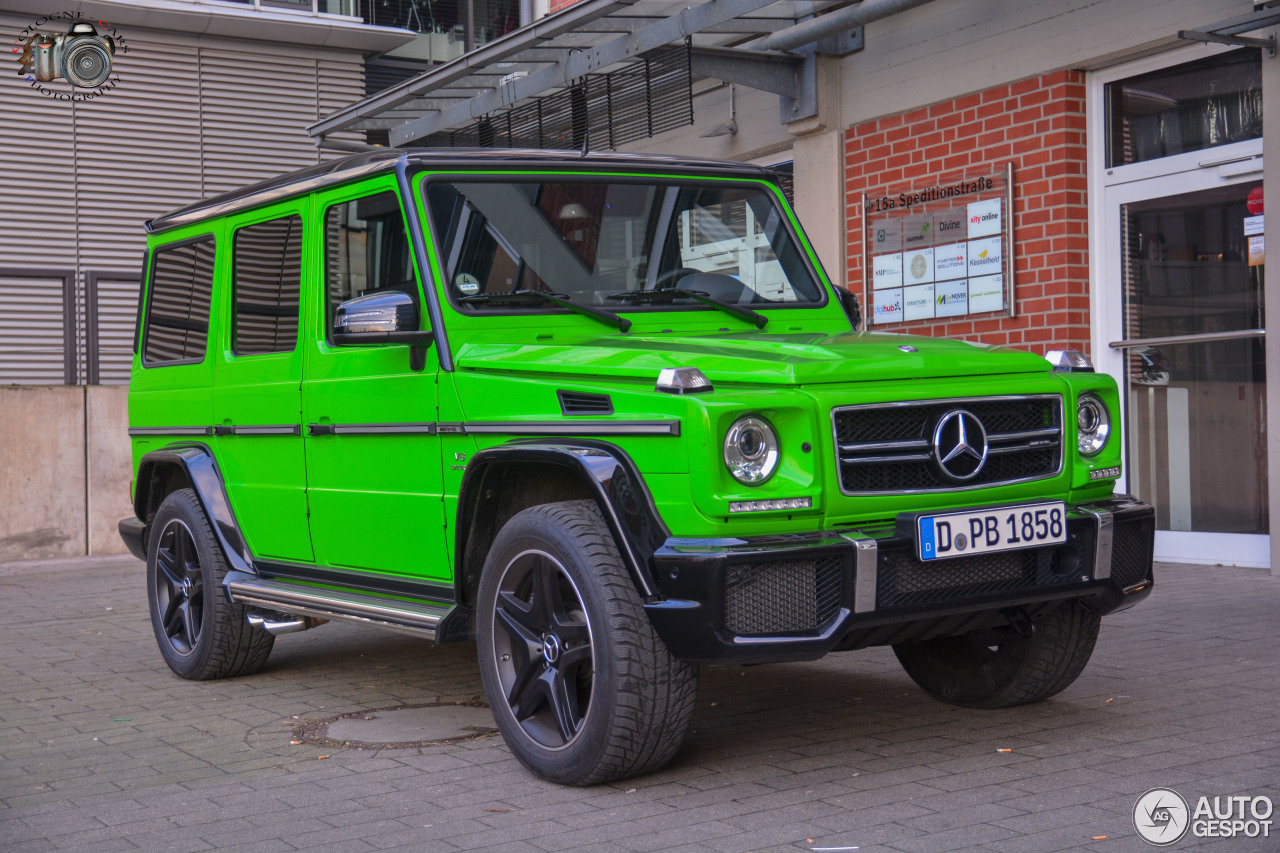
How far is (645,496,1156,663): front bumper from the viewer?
381cm

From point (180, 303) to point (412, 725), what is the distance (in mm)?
2571

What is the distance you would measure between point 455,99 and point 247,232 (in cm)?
637

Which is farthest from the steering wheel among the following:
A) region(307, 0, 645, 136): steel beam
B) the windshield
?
region(307, 0, 645, 136): steel beam

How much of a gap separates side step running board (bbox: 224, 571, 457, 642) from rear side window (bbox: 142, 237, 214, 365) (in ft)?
3.91

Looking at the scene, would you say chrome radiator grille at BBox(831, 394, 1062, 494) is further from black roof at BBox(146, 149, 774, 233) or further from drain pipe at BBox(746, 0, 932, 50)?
drain pipe at BBox(746, 0, 932, 50)

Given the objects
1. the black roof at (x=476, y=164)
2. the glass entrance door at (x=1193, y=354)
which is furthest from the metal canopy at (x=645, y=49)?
the black roof at (x=476, y=164)

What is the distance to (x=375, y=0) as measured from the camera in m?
16.3

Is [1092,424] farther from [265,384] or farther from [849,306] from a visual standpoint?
[265,384]

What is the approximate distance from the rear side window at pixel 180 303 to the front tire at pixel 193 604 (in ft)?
2.29

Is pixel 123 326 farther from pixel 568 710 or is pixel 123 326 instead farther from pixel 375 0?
pixel 568 710

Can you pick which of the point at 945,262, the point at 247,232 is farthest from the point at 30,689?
the point at 945,262

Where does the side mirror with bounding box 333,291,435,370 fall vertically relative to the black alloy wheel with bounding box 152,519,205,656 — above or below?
above

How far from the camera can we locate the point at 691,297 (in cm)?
529

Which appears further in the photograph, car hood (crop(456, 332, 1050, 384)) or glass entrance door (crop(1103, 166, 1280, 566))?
glass entrance door (crop(1103, 166, 1280, 566))
